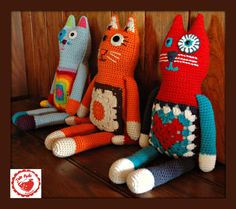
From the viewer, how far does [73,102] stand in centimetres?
117

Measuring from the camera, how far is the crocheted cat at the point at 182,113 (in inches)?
32.2

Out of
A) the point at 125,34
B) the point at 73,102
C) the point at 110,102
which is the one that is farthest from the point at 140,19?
the point at 73,102

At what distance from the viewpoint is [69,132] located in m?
1.03

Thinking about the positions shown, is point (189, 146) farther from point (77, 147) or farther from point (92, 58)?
point (92, 58)

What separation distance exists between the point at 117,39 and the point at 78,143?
1.10 ft

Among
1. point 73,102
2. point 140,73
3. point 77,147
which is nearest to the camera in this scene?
point 77,147

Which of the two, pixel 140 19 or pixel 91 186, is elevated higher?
pixel 140 19

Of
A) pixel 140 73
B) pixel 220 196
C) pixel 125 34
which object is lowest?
pixel 220 196

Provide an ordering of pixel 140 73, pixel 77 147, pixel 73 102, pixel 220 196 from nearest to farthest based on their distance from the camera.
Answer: pixel 220 196 → pixel 77 147 → pixel 140 73 → pixel 73 102

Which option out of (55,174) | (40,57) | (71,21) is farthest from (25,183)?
(40,57)

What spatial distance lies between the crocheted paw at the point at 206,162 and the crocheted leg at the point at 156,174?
0.08ft

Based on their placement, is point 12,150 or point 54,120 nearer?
point 12,150

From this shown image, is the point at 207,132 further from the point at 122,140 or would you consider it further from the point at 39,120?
the point at 39,120

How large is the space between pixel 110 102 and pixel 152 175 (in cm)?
Answer: 32
